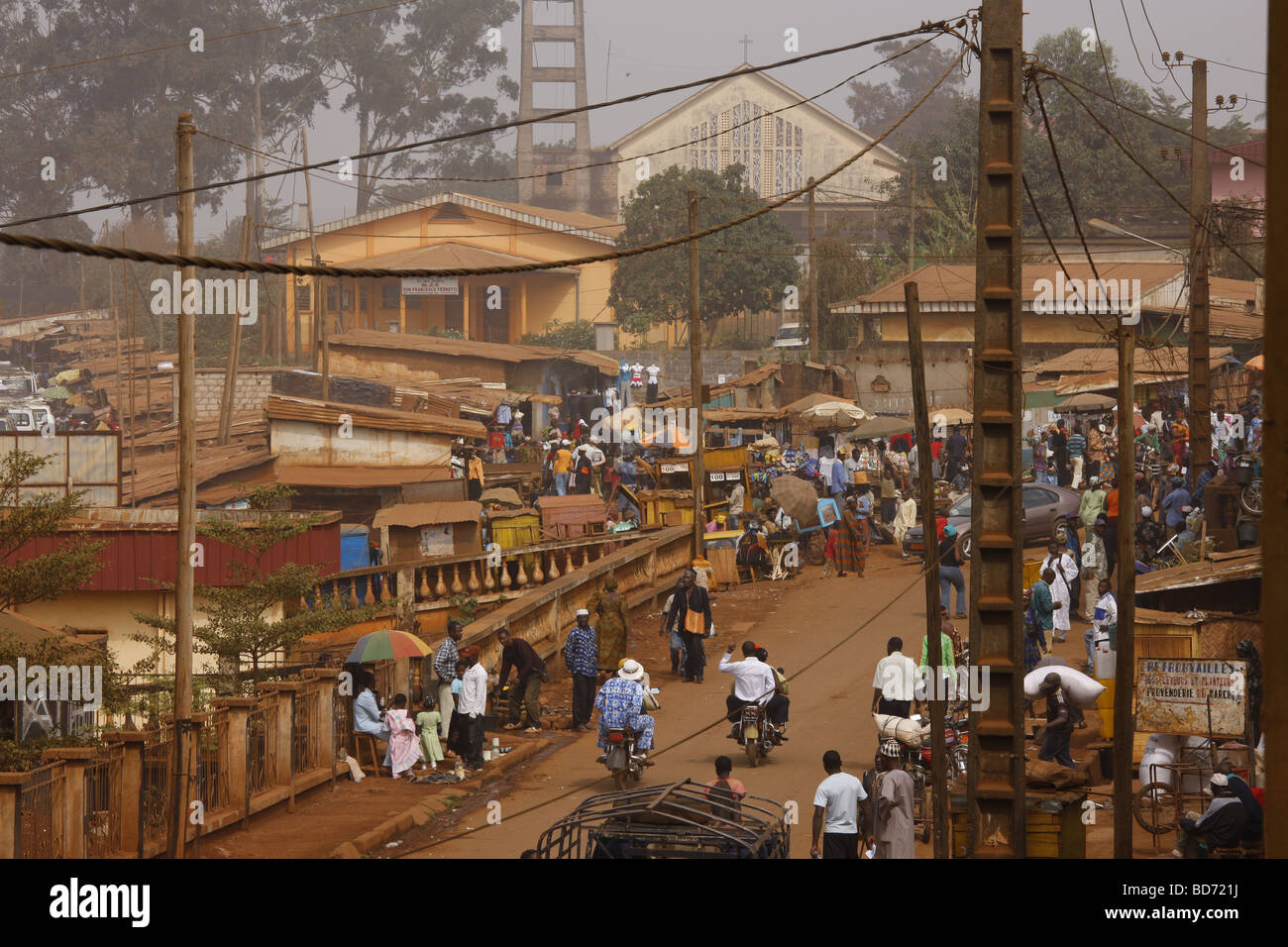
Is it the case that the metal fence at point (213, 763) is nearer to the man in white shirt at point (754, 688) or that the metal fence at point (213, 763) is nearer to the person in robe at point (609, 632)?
the man in white shirt at point (754, 688)

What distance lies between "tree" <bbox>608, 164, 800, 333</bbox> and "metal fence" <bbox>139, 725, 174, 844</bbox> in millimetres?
46914

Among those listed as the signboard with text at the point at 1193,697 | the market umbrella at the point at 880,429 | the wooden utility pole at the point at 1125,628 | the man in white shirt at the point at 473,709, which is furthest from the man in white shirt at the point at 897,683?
the market umbrella at the point at 880,429

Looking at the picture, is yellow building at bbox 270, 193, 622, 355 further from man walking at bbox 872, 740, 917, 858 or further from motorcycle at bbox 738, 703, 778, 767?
man walking at bbox 872, 740, 917, 858

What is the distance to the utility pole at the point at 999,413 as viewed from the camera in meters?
10.3

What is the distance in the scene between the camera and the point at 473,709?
1647 centimetres

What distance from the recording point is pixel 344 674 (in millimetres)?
16859

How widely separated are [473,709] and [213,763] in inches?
126

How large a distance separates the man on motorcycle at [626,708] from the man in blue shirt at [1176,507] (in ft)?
36.4

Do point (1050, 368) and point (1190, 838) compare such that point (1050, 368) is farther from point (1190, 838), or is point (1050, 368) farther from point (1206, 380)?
point (1190, 838)

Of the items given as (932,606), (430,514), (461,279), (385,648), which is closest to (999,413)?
(932,606)

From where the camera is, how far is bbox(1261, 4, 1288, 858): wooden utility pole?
168 inches

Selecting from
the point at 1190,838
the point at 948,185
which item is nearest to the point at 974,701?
the point at 1190,838

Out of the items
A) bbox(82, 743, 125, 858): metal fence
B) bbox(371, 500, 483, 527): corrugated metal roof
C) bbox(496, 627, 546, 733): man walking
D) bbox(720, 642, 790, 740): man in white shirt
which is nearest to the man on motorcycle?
bbox(720, 642, 790, 740): man in white shirt
